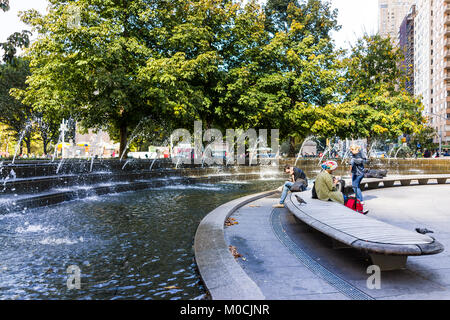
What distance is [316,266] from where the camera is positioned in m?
4.52

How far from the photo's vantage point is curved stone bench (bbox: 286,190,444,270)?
372 cm

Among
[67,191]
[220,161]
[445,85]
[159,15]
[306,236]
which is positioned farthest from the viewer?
[445,85]

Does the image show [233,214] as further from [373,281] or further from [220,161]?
[220,161]

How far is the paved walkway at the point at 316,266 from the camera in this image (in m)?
3.63

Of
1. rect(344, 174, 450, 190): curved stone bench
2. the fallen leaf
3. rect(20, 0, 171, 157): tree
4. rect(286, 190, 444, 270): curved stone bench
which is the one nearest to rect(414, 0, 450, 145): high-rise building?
rect(344, 174, 450, 190): curved stone bench

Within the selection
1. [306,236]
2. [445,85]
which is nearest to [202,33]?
[306,236]

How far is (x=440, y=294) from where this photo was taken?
354 centimetres

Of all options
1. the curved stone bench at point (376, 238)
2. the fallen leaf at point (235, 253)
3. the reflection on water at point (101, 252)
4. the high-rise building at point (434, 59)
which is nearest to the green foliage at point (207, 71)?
the reflection on water at point (101, 252)

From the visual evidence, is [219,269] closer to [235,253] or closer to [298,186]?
[235,253]

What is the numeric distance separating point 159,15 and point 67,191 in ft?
47.6

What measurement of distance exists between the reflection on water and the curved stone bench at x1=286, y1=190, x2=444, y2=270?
6.43 ft

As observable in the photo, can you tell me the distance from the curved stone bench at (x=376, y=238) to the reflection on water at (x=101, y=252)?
196 cm

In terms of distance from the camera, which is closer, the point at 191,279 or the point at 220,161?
the point at 191,279

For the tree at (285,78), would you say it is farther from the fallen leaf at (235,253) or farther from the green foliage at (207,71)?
the fallen leaf at (235,253)
